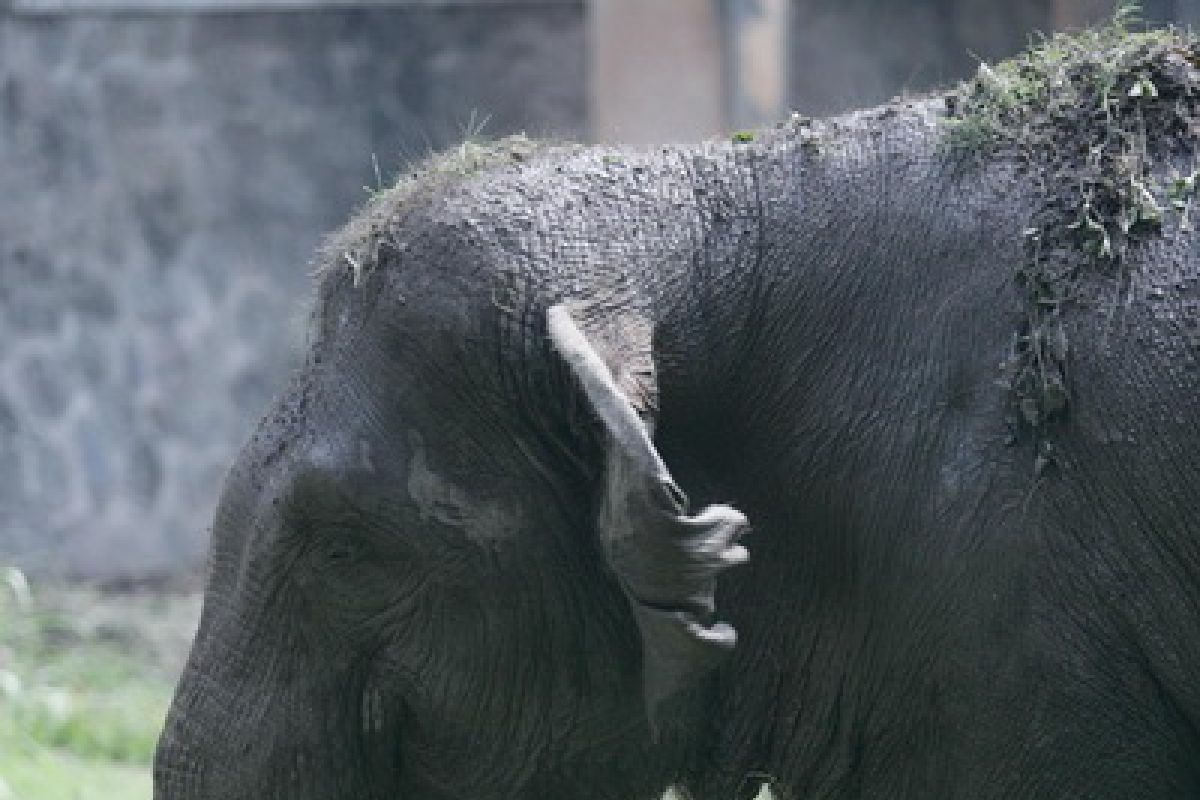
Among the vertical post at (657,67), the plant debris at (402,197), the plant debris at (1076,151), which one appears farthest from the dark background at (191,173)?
the plant debris at (1076,151)

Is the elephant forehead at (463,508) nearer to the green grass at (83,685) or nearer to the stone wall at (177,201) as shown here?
the green grass at (83,685)

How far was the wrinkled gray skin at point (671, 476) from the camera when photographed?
14.1 feet

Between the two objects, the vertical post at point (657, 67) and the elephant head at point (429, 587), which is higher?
the vertical post at point (657, 67)

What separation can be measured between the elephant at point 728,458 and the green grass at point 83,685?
3242 mm

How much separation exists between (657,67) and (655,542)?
31.2 ft

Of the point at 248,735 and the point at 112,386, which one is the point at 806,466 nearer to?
the point at 248,735

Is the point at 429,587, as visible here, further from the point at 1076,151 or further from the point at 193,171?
the point at 193,171

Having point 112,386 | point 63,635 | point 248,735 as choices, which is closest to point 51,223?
point 112,386

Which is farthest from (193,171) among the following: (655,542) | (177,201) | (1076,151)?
(655,542)

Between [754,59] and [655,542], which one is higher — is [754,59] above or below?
above

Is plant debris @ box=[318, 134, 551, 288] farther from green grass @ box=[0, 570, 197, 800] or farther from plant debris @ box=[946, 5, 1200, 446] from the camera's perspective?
green grass @ box=[0, 570, 197, 800]

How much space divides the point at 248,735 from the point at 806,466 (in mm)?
1097

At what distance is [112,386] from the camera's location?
14.5m

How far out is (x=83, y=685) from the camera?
1105 centimetres
